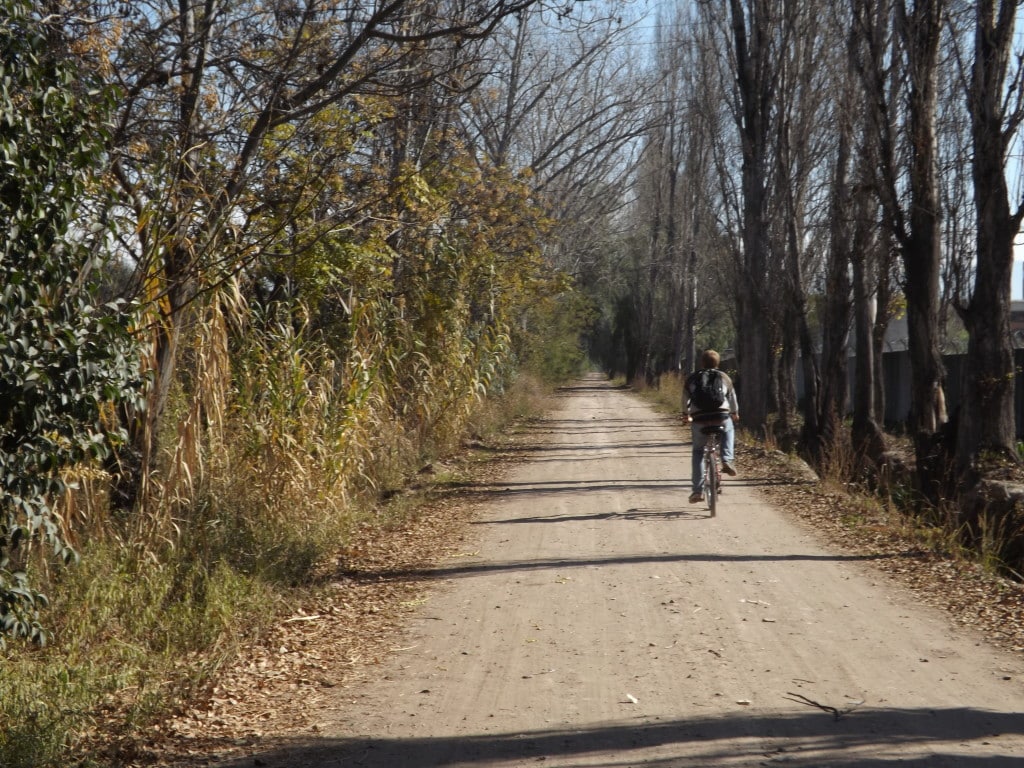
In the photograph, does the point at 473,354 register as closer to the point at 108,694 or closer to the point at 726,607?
the point at 726,607

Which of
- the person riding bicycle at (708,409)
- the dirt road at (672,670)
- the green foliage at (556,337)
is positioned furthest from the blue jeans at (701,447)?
the green foliage at (556,337)

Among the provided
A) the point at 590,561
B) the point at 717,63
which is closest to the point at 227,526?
the point at 590,561

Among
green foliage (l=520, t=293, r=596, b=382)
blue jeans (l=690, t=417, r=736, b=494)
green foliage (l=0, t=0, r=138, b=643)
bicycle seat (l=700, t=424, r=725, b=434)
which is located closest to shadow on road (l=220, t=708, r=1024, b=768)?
green foliage (l=0, t=0, r=138, b=643)

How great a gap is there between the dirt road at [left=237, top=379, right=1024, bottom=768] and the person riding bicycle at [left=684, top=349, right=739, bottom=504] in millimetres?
1630

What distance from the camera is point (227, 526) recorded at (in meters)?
8.98

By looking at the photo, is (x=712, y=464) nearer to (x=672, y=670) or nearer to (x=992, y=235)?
(x=992, y=235)

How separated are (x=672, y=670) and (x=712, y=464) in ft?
19.7

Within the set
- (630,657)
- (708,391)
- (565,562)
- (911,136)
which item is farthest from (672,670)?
(911,136)

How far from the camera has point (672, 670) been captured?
626cm

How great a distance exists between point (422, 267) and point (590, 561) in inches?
345

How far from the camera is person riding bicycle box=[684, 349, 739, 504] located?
12430mm

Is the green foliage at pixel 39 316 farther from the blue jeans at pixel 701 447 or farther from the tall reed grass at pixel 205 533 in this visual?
the blue jeans at pixel 701 447

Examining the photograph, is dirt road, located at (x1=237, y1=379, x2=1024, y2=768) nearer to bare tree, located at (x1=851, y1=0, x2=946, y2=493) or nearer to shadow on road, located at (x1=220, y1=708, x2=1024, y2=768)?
shadow on road, located at (x1=220, y1=708, x2=1024, y2=768)

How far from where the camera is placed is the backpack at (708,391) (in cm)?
1245
